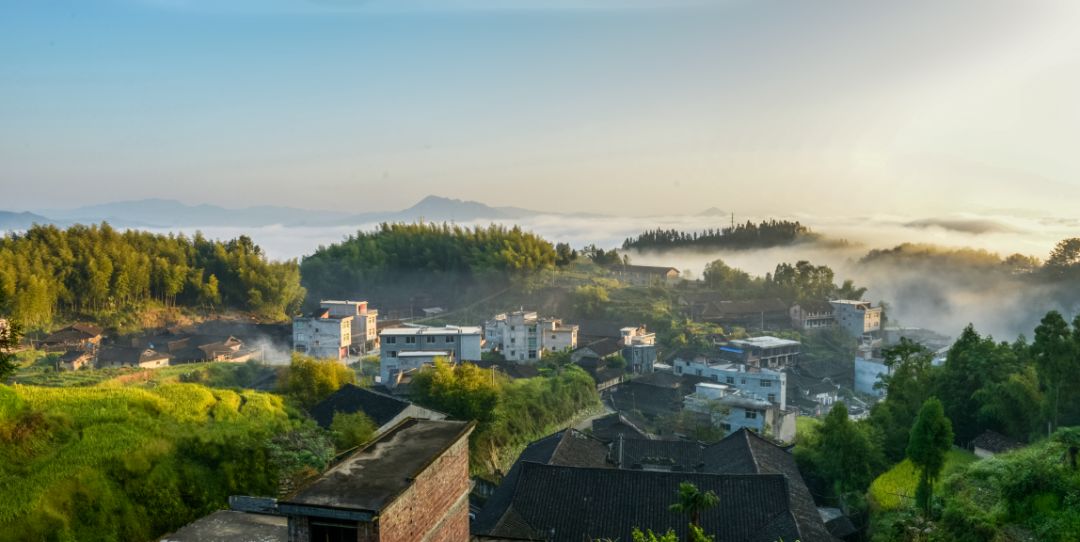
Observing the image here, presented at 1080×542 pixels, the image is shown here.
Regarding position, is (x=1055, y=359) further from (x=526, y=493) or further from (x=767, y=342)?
(x=767, y=342)

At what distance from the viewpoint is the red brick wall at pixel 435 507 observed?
4.90 meters

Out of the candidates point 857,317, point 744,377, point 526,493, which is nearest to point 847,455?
point 526,493

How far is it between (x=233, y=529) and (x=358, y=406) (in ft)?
20.7

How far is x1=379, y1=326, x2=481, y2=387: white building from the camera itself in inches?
912

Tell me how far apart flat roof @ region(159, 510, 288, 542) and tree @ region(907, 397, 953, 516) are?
8.66 m

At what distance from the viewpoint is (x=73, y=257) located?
26.6 metres

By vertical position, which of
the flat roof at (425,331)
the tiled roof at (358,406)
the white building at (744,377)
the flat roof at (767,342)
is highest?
the tiled roof at (358,406)

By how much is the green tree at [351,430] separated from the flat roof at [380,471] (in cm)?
382

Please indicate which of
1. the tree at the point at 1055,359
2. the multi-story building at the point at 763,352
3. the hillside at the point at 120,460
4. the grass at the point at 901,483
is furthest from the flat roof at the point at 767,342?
the hillside at the point at 120,460

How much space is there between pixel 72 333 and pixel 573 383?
56.4 feet

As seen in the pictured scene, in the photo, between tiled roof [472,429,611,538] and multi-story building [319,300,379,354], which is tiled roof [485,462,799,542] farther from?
multi-story building [319,300,379,354]

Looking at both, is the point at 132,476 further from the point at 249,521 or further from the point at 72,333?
the point at 72,333

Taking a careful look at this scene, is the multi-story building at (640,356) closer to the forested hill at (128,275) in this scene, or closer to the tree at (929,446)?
the forested hill at (128,275)

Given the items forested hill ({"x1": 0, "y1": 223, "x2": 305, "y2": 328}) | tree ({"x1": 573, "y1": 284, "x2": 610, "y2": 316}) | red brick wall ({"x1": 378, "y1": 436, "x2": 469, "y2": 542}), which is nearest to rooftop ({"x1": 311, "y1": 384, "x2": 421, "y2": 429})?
red brick wall ({"x1": 378, "y1": 436, "x2": 469, "y2": 542})
